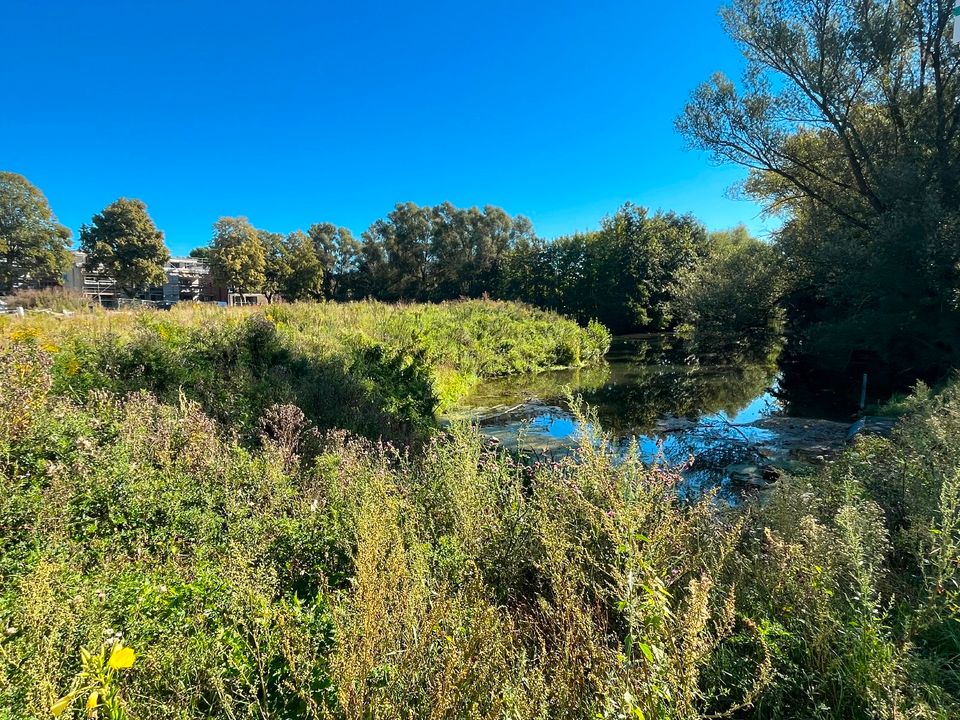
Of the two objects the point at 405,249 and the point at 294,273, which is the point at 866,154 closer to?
the point at 405,249

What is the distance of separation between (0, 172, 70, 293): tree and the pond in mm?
40694

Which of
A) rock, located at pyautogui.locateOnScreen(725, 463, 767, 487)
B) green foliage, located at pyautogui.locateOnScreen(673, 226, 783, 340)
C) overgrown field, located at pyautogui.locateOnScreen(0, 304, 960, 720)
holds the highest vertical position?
green foliage, located at pyautogui.locateOnScreen(673, 226, 783, 340)

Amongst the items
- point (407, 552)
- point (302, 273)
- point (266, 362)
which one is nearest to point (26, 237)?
point (302, 273)

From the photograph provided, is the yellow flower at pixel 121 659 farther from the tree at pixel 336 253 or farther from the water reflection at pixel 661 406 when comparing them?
the tree at pixel 336 253

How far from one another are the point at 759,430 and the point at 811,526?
8.23 metres

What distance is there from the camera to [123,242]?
3653cm

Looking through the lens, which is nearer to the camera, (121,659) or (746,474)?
(121,659)

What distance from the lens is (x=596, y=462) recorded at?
2898 millimetres

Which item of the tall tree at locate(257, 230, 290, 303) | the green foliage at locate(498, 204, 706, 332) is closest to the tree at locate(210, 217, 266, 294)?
the tall tree at locate(257, 230, 290, 303)

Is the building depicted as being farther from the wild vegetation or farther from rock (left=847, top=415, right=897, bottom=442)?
rock (left=847, top=415, right=897, bottom=442)

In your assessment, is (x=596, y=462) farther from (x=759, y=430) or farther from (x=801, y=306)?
(x=801, y=306)

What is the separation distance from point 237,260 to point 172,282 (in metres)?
26.4

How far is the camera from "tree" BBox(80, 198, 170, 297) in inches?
1435

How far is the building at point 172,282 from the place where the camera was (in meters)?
40.2
